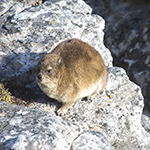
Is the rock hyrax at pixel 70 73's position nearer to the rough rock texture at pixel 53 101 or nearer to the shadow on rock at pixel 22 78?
the rough rock texture at pixel 53 101

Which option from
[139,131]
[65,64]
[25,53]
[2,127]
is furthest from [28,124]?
[139,131]

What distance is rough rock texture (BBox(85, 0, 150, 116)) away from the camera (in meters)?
9.76

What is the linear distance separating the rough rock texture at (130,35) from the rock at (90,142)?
4.60 metres

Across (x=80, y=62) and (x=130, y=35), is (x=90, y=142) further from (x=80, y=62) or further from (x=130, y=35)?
(x=130, y=35)

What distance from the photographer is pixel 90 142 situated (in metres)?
5.21

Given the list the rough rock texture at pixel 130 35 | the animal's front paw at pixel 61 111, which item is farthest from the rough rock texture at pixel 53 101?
the rough rock texture at pixel 130 35

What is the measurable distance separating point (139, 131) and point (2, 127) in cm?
390

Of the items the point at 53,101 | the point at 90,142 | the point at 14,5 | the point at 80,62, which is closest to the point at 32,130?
the point at 90,142

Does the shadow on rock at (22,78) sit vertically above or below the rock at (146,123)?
above

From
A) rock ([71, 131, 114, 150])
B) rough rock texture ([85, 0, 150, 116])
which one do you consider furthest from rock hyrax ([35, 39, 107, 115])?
rough rock texture ([85, 0, 150, 116])

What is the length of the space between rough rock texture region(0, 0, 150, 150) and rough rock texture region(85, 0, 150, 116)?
2.47m

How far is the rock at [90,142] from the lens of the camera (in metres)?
5.07

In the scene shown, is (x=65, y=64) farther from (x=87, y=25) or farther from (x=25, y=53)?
(x=87, y=25)

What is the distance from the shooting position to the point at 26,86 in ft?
20.9
